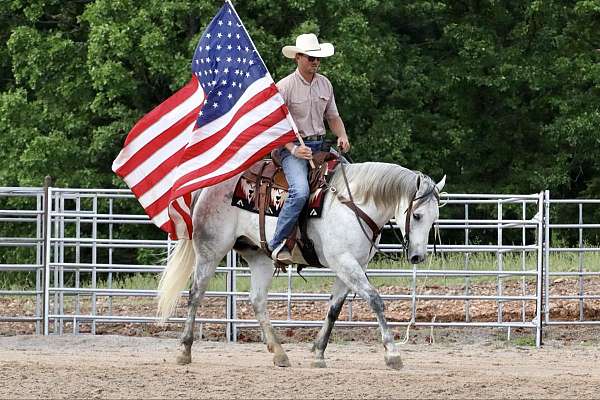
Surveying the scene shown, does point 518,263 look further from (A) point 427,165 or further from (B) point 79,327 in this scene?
(A) point 427,165

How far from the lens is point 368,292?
33.3 feet

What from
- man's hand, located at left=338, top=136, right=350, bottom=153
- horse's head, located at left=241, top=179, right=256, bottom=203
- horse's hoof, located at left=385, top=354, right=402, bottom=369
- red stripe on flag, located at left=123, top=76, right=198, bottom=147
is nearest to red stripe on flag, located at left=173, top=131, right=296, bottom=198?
horse's head, located at left=241, top=179, right=256, bottom=203

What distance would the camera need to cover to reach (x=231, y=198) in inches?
432

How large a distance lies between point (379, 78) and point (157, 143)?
13.9 m

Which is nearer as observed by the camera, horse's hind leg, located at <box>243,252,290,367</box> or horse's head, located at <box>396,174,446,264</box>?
horse's head, located at <box>396,174,446,264</box>

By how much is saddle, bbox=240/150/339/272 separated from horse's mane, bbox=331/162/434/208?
0.24 m

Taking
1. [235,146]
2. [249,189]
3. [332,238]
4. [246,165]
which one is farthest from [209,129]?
[332,238]

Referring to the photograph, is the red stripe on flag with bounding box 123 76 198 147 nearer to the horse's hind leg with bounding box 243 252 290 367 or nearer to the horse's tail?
the horse's tail

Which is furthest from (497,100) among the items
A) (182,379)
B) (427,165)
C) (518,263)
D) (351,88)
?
(182,379)

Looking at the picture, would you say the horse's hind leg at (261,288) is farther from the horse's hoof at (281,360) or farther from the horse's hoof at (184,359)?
the horse's hoof at (184,359)

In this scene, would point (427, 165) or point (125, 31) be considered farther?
point (427, 165)

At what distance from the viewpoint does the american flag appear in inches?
419

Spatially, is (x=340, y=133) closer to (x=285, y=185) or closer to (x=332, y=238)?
(x=285, y=185)

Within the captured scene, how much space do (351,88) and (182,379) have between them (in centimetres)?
1446
